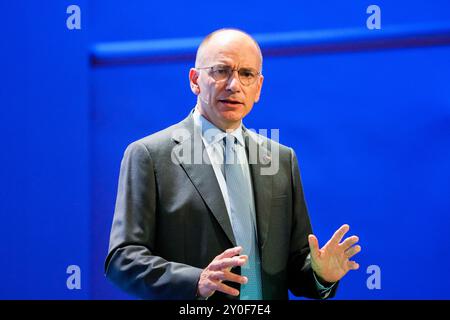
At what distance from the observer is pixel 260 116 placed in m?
2.48

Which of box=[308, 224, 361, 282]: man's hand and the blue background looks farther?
the blue background

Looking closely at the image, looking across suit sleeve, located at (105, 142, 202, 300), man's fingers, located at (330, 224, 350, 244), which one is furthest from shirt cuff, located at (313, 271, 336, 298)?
suit sleeve, located at (105, 142, 202, 300)

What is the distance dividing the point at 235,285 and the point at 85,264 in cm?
94

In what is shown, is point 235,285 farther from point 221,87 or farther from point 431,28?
point 431,28

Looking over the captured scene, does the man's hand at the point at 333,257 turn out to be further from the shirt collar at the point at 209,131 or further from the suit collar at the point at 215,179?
the shirt collar at the point at 209,131

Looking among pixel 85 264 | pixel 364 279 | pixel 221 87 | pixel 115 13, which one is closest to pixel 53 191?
pixel 85 264

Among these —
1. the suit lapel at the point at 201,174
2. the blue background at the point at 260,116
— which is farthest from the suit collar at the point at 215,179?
the blue background at the point at 260,116

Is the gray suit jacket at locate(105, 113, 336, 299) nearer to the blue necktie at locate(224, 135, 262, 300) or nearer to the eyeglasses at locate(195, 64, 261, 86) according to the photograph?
the blue necktie at locate(224, 135, 262, 300)

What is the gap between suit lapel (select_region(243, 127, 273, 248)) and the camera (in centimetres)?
181

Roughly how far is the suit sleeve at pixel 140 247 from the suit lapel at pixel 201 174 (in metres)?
0.11

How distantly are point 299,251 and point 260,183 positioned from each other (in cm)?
25

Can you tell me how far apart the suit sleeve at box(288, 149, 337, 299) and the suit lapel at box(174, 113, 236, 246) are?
0.79ft

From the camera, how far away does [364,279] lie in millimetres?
2463

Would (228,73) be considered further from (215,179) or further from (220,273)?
(220,273)
